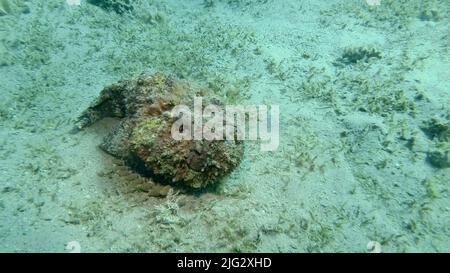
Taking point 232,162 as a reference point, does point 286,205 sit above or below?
below

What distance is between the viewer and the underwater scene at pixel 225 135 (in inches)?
163

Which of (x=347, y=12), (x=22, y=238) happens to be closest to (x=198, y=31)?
(x=347, y=12)

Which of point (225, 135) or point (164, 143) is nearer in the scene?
point (164, 143)

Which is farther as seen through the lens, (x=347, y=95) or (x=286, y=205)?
(x=347, y=95)

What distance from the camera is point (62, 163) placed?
4898 millimetres

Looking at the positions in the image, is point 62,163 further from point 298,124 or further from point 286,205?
point 298,124

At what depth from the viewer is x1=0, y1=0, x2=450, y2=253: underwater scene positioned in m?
4.13

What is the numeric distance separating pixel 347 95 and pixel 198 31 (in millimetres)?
3817

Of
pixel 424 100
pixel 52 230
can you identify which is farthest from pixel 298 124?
pixel 52 230

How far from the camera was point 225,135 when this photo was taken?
4215 millimetres
